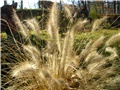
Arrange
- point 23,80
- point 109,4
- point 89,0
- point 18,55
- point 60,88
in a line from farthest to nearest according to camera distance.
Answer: point 109,4 → point 89,0 → point 18,55 → point 23,80 → point 60,88

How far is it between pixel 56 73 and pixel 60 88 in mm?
206

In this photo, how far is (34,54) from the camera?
3.42m

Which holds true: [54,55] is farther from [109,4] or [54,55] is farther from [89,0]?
[109,4]

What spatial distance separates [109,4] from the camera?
16.9m

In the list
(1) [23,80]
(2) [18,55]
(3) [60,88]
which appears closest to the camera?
(3) [60,88]

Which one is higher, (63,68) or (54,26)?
(54,26)

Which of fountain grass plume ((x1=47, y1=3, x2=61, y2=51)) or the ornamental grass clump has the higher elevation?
fountain grass plume ((x1=47, y1=3, x2=61, y2=51))

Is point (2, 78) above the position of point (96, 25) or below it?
below

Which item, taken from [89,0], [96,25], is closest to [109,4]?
[89,0]

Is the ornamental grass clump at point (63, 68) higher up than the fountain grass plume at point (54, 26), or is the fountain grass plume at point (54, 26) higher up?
the fountain grass plume at point (54, 26)

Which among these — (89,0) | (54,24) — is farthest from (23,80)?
(89,0)

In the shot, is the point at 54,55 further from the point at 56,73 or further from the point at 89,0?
the point at 89,0

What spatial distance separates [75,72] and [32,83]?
441 mm

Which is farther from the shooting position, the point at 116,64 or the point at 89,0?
the point at 89,0
